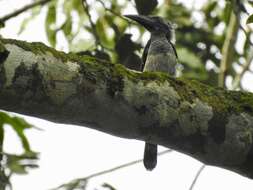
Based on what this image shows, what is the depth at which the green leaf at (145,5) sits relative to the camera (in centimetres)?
438

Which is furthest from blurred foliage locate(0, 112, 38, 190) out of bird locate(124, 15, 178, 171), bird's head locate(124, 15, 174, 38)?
bird's head locate(124, 15, 174, 38)

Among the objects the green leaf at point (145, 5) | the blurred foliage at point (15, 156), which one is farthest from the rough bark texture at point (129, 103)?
the green leaf at point (145, 5)

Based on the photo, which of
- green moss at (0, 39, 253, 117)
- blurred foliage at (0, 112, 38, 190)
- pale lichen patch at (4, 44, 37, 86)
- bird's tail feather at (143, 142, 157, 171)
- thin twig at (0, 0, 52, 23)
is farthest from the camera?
thin twig at (0, 0, 52, 23)

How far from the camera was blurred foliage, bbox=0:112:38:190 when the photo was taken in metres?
3.40

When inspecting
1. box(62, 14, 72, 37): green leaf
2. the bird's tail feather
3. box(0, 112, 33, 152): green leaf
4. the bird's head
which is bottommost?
the bird's tail feather

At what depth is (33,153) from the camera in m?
3.68

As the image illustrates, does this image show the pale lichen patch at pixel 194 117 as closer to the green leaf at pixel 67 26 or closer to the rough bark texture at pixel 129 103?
the rough bark texture at pixel 129 103

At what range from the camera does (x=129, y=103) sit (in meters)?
2.74

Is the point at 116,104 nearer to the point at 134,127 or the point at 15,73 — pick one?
the point at 134,127

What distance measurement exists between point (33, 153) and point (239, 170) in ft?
4.14

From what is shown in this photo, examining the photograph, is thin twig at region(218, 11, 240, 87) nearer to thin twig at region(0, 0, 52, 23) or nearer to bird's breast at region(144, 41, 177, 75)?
bird's breast at region(144, 41, 177, 75)

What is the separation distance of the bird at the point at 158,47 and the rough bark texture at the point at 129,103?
1.83 m

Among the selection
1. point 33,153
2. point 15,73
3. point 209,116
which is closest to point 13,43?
point 15,73

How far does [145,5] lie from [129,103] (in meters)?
1.80
